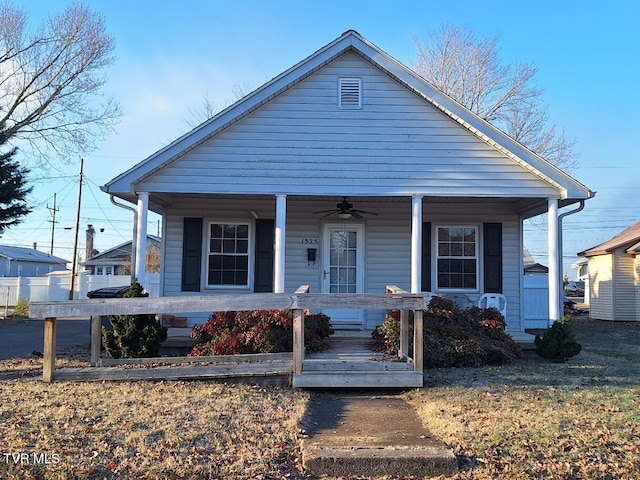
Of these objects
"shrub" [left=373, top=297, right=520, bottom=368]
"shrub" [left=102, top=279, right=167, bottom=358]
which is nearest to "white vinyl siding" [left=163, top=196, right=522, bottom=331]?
"shrub" [left=373, top=297, right=520, bottom=368]

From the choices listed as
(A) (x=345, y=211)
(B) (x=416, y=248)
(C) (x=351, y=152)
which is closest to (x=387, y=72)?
(C) (x=351, y=152)

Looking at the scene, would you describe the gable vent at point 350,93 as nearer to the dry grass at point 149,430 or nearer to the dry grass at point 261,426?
the dry grass at point 261,426

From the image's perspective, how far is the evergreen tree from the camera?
1927cm

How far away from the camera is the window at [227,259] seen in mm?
11336

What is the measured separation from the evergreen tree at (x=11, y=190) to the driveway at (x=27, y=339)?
3915 millimetres

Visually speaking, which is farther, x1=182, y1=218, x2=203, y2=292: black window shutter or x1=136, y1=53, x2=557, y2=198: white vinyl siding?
x1=182, y1=218, x2=203, y2=292: black window shutter

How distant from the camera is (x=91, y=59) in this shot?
2316cm

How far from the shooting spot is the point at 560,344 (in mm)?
8797

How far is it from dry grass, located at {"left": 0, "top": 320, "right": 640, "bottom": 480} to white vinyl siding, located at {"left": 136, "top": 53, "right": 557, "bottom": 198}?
3.56 metres

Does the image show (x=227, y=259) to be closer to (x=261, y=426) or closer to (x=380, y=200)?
(x=380, y=200)

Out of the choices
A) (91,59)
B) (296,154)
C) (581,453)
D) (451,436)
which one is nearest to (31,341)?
(296,154)

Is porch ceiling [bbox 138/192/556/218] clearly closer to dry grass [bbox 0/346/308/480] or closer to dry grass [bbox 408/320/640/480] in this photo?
dry grass [bbox 408/320/640/480]

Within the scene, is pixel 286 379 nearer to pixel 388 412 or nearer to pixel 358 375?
pixel 358 375

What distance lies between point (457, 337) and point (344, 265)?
353 centimetres
